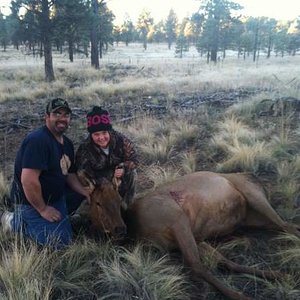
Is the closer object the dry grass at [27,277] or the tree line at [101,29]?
the dry grass at [27,277]

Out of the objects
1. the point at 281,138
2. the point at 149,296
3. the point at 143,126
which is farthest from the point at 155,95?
the point at 149,296

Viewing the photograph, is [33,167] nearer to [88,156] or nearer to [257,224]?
[88,156]

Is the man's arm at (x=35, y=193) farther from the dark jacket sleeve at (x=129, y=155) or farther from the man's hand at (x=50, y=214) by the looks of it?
the dark jacket sleeve at (x=129, y=155)

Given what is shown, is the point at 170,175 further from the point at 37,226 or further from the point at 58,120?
the point at 37,226

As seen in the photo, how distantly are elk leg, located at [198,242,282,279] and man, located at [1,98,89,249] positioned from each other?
1.36 metres

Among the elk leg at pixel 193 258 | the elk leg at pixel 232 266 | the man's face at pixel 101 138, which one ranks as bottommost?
the elk leg at pixel 232 266

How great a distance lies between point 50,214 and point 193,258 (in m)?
1.64

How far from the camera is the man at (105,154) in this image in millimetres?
4621

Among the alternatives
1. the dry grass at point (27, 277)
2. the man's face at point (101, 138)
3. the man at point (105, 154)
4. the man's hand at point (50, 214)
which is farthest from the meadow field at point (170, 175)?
the man's face at point (101, 138)

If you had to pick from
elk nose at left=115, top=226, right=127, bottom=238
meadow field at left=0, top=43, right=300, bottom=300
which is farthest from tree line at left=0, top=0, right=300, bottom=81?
elk nose at left=115, top=226, right=127, bottom=238

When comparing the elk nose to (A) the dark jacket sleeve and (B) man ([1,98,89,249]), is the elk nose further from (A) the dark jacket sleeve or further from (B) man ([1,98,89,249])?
(A) the dark jacket sleeve

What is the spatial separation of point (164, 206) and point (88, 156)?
1.30m

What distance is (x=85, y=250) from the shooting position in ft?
12.2

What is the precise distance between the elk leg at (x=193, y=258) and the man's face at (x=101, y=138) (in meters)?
1.47
